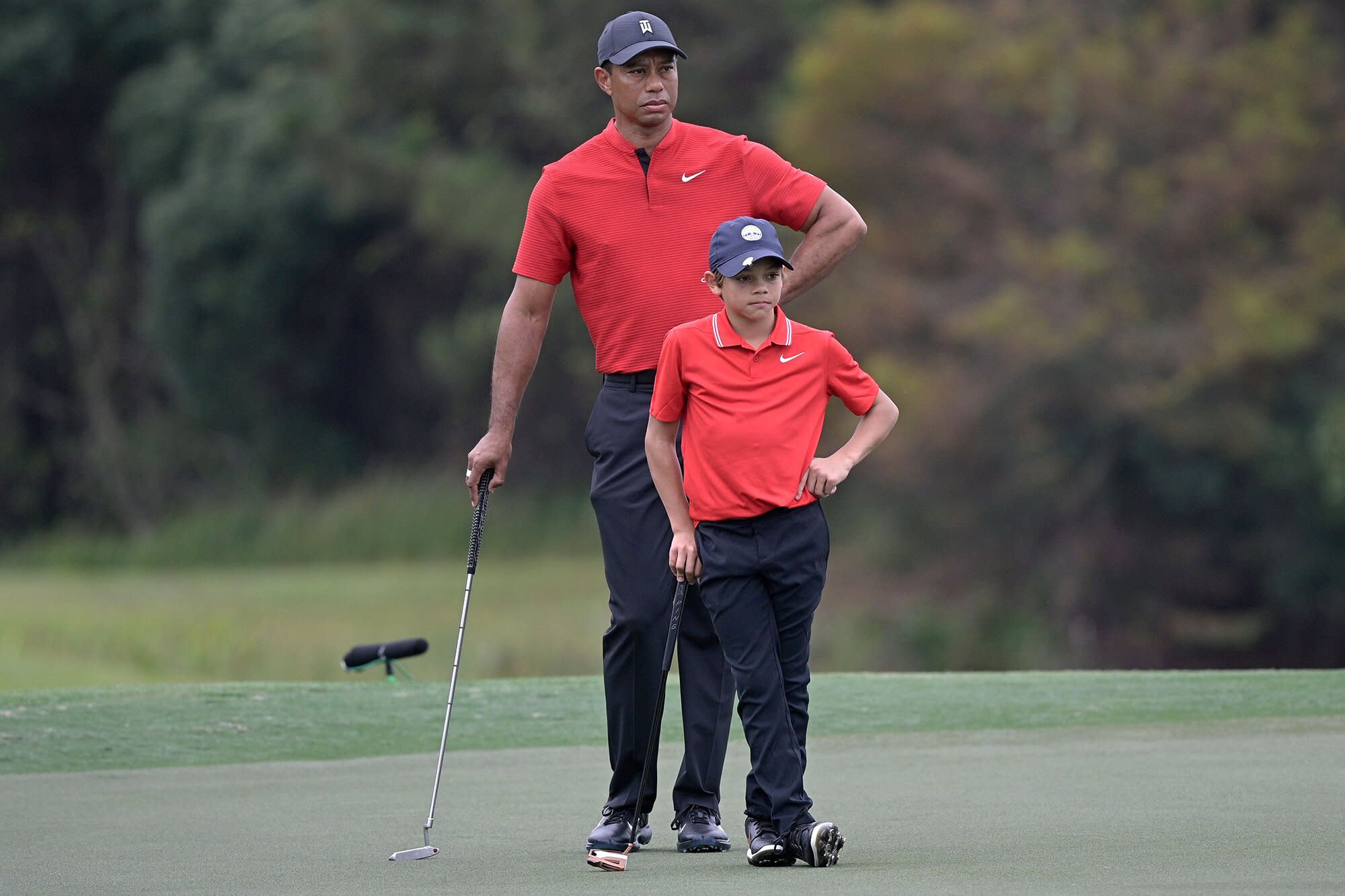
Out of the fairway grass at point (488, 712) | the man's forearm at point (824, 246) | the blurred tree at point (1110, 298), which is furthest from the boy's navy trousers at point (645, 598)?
the blurred tree at point (1110, 298)

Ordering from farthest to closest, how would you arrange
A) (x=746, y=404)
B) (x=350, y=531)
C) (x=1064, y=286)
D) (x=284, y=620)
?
(x=350, y=531)
(x=284, y=620)
(x=1064, y=286)
(x=746, y=404)

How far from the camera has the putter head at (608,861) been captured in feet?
15.2

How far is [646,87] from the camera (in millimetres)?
5234

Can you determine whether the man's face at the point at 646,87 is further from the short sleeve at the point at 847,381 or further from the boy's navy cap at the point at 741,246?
the short sleeve at the point at 847,381

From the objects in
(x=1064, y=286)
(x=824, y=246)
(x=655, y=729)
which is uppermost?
(x=1064, y=286)

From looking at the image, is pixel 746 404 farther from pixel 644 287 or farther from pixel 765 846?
pixel 765 846

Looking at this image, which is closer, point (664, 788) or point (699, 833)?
point (699, 833)

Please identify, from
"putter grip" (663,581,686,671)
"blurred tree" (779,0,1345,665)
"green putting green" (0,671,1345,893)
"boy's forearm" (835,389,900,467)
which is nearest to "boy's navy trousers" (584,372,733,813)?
"putter grip" (663,581,686,671)

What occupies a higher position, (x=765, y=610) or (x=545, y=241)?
(x=545, y=241)

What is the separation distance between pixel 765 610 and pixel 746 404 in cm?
46

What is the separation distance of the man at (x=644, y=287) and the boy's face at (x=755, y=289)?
350 millimetres

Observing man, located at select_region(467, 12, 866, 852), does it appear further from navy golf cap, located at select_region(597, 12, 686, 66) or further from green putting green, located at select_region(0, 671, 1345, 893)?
green putting green, located at select_region(0, 671, 1345, 893)

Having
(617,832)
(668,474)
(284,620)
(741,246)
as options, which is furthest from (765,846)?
(284,620)

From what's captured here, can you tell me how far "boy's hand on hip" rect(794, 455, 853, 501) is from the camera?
473cm
